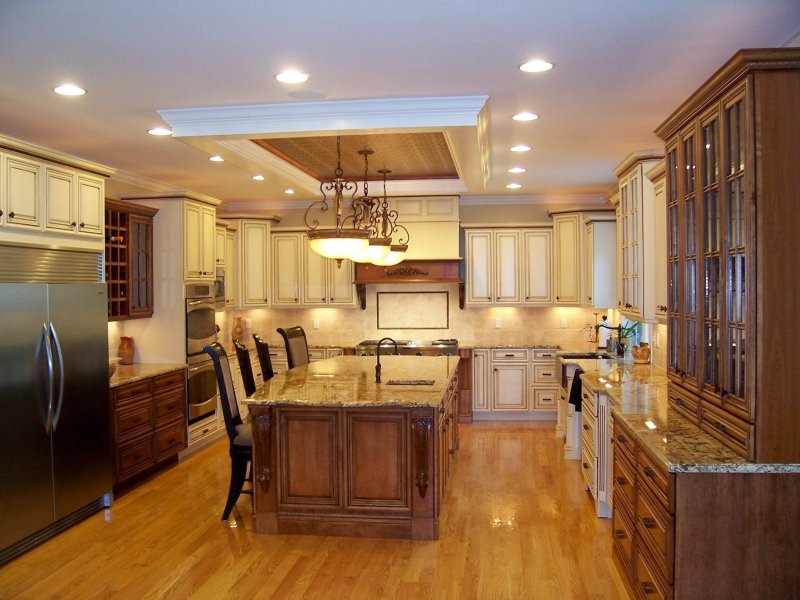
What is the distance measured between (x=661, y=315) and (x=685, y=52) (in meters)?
2.04

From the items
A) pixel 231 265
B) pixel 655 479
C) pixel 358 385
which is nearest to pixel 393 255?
pixel 358 385

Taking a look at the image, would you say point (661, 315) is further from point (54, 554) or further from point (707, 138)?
point (54, 554)

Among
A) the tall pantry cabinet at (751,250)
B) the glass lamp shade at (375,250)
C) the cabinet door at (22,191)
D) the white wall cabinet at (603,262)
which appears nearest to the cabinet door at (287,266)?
the glass lamp shade at (375,250)

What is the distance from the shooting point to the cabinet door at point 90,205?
15.8 feet

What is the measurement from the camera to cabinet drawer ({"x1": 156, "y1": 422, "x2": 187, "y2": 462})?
5.66 metres

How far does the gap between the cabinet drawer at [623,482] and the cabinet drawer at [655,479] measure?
16 cm

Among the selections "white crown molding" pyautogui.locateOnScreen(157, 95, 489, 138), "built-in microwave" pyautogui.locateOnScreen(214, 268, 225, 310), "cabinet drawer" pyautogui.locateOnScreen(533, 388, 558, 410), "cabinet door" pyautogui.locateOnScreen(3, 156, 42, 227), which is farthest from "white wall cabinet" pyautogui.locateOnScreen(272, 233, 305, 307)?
"white crown molding" pyautogui.locateOnScreen(157, 95, 489, 138)

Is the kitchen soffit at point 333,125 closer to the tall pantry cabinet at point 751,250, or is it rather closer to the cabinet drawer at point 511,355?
the tall pantry cabinet at point 751,250

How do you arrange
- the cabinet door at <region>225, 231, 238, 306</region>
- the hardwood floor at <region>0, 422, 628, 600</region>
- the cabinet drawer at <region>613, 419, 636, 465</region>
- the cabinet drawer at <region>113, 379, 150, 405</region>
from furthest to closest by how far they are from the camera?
the cabinet door at <region>225, 231, 238, 306</region>
the cabinet drawer at <region>113, 379, 150, 405</region>
the hardwood floor at <region>0, 422, 628, 600</region>
the cabinet drawer at <region>613, 419, 636, 465</region>

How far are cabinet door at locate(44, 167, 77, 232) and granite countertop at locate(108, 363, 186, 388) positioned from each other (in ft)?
3.88

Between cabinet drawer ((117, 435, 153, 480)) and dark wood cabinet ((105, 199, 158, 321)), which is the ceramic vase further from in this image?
cabinet drawer ((117, 435, 153, 480))

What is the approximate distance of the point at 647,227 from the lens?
4.93 m

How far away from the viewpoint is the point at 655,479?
2.76 meters

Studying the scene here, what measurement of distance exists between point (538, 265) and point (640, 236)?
2.94 metres
